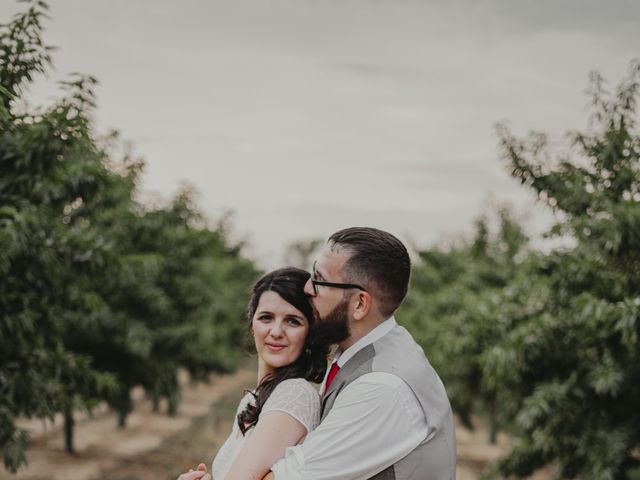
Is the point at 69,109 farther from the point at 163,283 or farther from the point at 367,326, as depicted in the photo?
the point at 163,283

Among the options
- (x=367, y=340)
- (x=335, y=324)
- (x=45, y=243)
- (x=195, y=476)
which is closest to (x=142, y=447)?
(x=45, y=243)

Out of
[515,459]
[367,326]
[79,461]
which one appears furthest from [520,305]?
[79,461]

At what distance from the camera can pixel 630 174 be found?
545cm

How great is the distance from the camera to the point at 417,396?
260 centimetres

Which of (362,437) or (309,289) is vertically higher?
(309,289)

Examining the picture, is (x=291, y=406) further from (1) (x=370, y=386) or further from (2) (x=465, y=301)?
(2) (x=465, y=301)

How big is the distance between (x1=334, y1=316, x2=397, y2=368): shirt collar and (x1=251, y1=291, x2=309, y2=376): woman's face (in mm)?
367

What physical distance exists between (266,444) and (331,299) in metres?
0.63

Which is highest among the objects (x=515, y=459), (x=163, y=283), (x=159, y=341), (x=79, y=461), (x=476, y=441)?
(x=163, y=283)

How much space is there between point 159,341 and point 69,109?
9.88 m

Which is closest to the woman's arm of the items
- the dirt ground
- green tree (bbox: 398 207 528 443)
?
green tree (bbox: 398 207 528 443)

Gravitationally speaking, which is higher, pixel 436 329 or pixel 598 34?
pixel 598 34

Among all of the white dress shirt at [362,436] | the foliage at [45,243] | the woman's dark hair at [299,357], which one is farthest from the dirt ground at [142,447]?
the white dress shirt at [362,436]

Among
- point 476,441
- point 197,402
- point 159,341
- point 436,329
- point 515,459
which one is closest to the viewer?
point 515,459
